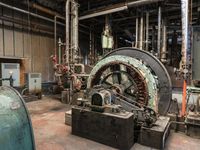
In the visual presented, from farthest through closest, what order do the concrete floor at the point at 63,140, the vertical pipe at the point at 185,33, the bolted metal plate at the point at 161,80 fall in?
the bolted metal plate at the point at 161,80 < the vertical pipe at the point at 185,33 < the concrete floor at the point at 63,140

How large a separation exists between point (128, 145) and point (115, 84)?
1.14 meters

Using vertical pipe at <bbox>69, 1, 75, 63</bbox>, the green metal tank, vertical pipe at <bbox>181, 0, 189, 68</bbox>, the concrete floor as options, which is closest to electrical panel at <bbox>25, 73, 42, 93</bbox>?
vertical pipe at <bbox>69, 1, 75, 63</bbox>

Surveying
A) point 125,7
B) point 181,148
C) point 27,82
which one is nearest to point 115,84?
point 181,148

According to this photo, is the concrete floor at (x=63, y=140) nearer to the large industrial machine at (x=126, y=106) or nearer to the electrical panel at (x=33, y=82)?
the large industrial machine at (x=126, y=106)

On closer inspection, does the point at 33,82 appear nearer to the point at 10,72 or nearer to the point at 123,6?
the point at 10,72

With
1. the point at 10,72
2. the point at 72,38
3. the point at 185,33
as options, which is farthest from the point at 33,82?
the point at 185,33

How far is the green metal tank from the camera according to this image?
108 cm

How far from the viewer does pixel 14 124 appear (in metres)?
1.14

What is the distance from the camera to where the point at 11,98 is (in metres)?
1.25

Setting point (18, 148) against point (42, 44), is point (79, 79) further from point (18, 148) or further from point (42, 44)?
point (18, 148)

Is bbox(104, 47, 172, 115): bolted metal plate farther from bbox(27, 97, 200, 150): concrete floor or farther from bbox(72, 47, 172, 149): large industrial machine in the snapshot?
bbox(27, 97, 200, 150): concrete floor

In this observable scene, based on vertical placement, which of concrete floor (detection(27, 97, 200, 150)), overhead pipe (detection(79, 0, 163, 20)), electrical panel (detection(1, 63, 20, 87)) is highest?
overhead pipe (detection(79, 0, 163, 20))

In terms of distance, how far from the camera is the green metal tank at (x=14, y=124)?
1.08 meters

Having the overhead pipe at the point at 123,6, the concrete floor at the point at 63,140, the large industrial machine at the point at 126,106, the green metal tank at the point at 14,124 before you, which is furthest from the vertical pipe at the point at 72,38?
the green metal tank at the point at 14,124
